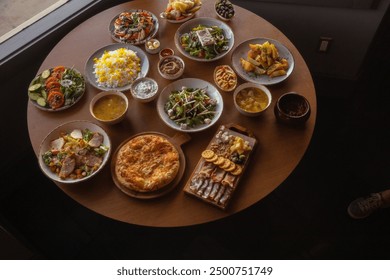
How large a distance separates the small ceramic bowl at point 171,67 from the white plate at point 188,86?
Answer: 0.08 metres

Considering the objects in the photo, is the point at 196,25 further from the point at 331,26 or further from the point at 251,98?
the point at 331,26

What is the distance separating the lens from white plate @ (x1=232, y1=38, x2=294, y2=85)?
2.48m

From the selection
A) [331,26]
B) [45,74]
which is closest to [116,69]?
[45,74]

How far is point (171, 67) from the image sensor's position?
2.51m

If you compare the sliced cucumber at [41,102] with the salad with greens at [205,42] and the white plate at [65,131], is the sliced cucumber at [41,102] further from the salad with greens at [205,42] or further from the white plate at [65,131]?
the salad with greens at [205,42]

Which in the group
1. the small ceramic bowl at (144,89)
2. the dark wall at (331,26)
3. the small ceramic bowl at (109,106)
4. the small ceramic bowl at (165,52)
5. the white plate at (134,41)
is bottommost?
the dark wall at (331,26)

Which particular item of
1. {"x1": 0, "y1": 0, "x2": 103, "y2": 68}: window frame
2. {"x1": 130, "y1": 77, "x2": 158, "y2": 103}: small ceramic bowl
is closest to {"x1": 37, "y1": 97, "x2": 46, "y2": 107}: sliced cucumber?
{"x1": 130, "y1": 77, "x2": 158, "y2": 103}: small ceramic bowl

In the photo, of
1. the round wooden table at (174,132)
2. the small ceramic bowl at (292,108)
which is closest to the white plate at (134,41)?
the round wooden table at (174,132)

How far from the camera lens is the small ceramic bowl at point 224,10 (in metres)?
2.80

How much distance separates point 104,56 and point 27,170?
5.16 ft

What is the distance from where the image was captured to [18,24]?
10.4ft
